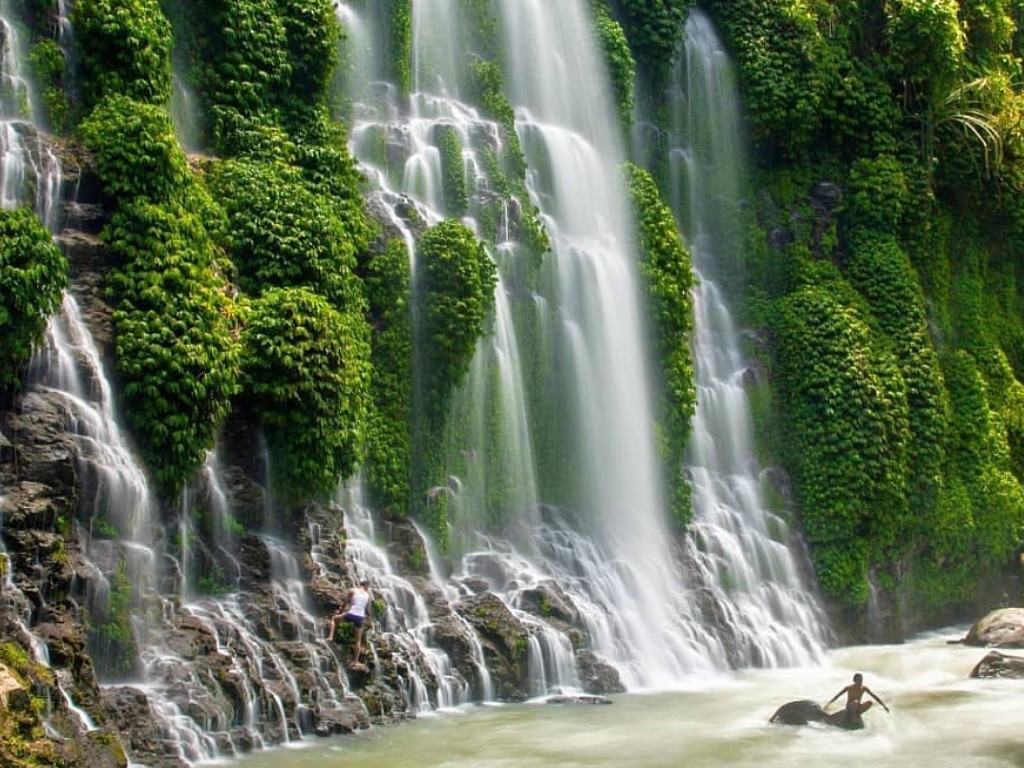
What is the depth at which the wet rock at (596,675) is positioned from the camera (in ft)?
62.9

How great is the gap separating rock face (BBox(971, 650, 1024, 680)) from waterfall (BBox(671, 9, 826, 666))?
330cm

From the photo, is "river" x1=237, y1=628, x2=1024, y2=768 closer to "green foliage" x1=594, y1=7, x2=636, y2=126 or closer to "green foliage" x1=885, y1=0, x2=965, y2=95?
"green foliage" x1=594, y1=7, x2=636, y2=126

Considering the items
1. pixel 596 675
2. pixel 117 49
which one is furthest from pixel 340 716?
pixel 117 49

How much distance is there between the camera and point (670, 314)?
2523 centimetres

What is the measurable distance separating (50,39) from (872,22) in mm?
19352

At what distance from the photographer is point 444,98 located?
2478 cm

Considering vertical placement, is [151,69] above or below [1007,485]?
above

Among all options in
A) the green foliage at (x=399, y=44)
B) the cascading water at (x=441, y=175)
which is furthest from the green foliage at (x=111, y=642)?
the green foliage at (x=399, y=44)

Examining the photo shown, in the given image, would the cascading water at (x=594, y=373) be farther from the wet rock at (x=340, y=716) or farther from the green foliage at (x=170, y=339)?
the green foliage at (x=170, y=339)

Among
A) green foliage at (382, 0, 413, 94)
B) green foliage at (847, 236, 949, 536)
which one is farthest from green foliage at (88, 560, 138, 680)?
green foliage at (847, 236, 949, 536)

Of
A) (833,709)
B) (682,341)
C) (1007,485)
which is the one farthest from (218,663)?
(1007,485)

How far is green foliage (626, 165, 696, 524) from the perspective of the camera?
2495 cm

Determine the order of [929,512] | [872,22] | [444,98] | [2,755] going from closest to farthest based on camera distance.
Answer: [2,755], [444,98], [929,512], [872,22]

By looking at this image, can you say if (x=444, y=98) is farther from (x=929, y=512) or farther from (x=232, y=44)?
(x=929, y=512)
